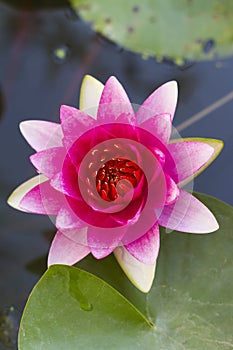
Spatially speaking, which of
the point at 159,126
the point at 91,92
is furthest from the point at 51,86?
the point at 159,126

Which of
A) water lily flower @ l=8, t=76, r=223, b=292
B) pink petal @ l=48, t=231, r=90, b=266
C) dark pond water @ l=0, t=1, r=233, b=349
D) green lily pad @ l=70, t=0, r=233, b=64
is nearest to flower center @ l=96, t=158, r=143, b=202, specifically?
water lily flower @ l=8, t=76, r=223, b=292

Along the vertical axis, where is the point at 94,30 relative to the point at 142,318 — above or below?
above

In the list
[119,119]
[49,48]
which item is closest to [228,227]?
[119,119]

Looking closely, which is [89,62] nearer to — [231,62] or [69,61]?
[69,61]

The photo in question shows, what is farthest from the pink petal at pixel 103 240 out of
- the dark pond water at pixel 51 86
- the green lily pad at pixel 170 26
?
the green lily pad at pixel 170 26

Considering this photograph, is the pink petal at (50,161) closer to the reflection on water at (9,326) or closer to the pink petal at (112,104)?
the pink petal at (112,104)

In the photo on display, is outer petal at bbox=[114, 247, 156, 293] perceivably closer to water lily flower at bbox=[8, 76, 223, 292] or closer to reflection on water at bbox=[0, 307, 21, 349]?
water lily flower at bbox=[8, 76, 223, 292]
